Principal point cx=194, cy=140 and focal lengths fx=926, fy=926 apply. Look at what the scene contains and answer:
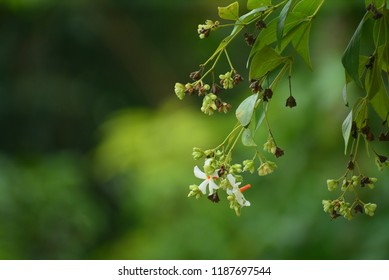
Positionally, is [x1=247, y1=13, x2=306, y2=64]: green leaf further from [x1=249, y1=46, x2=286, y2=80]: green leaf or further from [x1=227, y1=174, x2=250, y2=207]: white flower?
[x1=227, y1=174, x2=250, y2=207]: white flower

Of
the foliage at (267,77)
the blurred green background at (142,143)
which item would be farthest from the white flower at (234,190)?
the blurred green background at (142,143)

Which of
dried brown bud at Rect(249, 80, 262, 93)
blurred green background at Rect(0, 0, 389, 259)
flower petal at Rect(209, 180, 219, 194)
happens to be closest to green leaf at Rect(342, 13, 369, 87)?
dried brown bud at Rect(249, 80, 262, 93)

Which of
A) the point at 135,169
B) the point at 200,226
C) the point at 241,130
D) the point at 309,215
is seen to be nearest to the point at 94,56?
the point at 135,169

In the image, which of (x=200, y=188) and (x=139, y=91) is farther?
(x=139, y=91)

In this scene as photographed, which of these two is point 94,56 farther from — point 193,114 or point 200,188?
point 200,188

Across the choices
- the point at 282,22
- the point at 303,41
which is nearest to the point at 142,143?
the point at 303,41

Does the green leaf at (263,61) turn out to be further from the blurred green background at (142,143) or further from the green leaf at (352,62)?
the blurred green background at (142,143)

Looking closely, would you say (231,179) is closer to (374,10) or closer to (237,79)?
(237,79)
